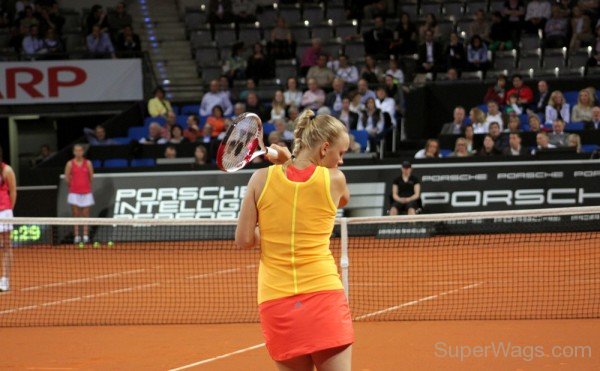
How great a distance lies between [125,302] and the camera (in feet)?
41.5

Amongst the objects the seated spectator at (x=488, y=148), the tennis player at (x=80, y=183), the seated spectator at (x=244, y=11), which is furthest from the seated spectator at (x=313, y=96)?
the tennis player at (x=80, y=183)

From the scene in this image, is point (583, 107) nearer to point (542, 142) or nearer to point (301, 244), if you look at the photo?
point (542, 142)

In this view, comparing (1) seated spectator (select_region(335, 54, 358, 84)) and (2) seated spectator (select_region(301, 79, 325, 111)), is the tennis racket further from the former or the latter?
(1) seated spectator (select_region(335, 54, 358, 84))

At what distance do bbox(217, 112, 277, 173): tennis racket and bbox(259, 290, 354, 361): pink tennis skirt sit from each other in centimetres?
82

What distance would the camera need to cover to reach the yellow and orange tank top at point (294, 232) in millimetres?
4953

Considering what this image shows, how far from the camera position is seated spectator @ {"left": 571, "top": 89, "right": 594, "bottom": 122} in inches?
793

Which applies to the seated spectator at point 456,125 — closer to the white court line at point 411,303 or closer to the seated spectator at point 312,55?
the seated spectator at point 312,55

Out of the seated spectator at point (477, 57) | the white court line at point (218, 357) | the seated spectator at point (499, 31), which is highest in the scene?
the seated spectator at point (499, 31)

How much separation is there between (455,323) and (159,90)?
14.5m

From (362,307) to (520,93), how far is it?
1089cm

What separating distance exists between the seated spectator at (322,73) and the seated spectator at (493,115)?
4397 millimetres

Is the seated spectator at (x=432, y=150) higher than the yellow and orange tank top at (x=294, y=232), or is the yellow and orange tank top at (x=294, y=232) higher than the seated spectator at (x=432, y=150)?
the yellow and orange tank top at (x=294, y=232)

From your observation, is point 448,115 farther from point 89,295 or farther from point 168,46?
point 89,295

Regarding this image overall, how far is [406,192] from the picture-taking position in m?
18.4
